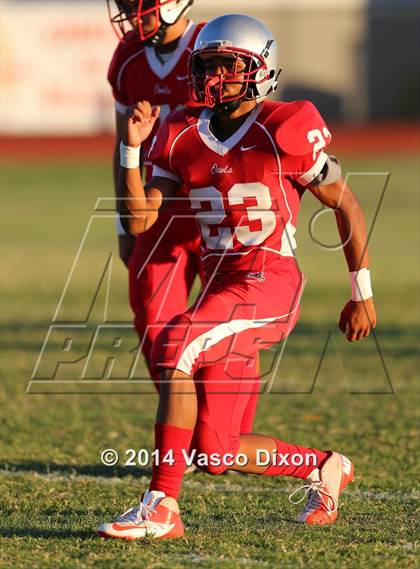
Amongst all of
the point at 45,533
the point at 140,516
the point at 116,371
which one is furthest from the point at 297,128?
the point at 116,371

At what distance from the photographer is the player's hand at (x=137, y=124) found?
3.85 m

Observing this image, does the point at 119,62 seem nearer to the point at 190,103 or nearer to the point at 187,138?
the point at 190,103

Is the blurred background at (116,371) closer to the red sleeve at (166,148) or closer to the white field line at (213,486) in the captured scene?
the white field line at (213,486)

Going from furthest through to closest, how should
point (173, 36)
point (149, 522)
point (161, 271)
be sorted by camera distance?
point (173, 36), point (161, 271), point (149, 522)

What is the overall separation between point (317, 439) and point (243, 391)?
1.41 m

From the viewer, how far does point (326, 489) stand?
3.98m

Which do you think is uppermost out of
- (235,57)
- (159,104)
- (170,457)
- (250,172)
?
(235,57)

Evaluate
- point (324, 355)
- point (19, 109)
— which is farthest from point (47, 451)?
point (19, 109)

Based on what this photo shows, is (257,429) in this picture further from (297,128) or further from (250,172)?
Answer: (297,128)

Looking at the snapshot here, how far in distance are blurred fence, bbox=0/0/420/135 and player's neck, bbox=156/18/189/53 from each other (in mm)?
25682

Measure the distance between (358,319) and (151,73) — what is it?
1.68m

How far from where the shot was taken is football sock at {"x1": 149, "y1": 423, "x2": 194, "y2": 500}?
11.8 ft

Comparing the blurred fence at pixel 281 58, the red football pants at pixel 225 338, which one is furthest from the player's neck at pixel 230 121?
the blurred fence at pixel 281 58

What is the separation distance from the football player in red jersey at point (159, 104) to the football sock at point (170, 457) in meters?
1.26
